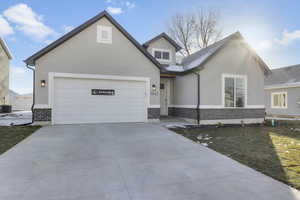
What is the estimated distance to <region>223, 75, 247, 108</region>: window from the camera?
34.5ft

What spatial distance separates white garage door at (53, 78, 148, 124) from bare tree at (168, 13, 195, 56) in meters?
16.1

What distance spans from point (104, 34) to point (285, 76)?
17.2 m

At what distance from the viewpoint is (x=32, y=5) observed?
34.6ft

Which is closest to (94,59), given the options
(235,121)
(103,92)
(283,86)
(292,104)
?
(103,92)

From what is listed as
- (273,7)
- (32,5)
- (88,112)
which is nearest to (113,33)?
(88,112)

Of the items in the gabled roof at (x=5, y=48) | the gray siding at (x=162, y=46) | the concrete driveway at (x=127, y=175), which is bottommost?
the concrete driveway at (x=127, y=175)

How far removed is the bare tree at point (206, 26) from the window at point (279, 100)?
1090 centimetres

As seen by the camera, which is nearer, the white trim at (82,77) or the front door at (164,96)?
the white trim at (82,77)

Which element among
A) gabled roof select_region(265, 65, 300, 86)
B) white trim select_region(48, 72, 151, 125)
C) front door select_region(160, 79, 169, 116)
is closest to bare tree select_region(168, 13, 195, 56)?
gabled roof select_region(265, 65, 300, 86)

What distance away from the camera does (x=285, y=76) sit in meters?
16.9

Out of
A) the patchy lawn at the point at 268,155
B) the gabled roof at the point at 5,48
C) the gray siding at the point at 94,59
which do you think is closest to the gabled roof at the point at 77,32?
the gray siding at the point at 94,59

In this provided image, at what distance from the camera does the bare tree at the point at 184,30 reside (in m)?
24.0

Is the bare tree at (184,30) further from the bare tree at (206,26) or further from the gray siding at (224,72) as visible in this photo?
the gray siding at (224,72)

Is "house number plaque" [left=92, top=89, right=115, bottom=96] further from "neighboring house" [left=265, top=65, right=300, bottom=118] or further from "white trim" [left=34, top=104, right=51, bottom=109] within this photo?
"neighboring house" [left=265, top=65, right=300, bottom=118]
